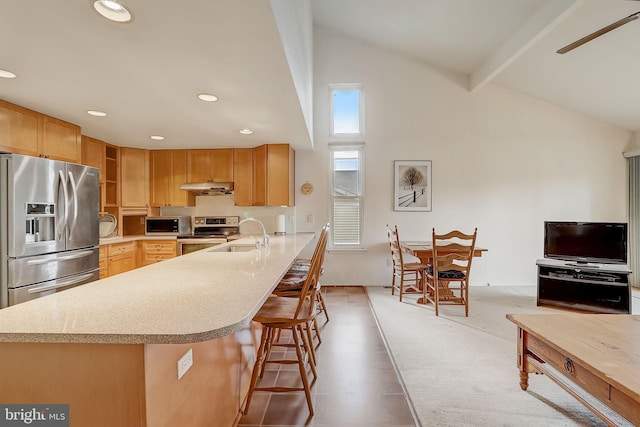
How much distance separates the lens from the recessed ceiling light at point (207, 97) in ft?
8.37

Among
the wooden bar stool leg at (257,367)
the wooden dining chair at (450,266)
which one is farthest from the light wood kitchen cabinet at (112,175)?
the wooden dining chair at (450,266)

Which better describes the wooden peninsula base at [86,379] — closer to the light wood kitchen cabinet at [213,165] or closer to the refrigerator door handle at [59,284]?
the refrigerator door handle at [59,284]

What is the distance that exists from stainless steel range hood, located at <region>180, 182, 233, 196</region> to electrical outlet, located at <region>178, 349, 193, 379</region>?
375 centimetres

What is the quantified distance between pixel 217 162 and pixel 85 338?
13.7 feet

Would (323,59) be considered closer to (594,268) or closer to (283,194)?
(283,194)

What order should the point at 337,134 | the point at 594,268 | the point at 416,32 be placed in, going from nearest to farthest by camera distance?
the point at 594,268 < the point at 416,32 < the point at 337,134

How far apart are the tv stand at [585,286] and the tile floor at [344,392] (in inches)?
92.7

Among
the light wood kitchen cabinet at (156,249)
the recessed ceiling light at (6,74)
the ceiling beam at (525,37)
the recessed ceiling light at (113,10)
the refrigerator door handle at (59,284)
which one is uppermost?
the ceiling beam at (525,37)

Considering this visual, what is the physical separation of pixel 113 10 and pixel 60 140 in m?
2.58

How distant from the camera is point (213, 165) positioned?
4.74m

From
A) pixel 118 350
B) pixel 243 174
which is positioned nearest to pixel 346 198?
pixel 243 174

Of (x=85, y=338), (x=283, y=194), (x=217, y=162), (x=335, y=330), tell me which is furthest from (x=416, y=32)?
(x=85, y=338)

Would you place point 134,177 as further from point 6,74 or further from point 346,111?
point 346,111

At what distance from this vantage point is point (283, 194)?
451 centimetres
